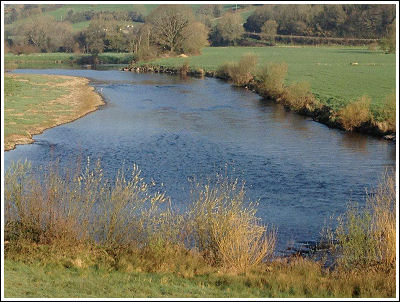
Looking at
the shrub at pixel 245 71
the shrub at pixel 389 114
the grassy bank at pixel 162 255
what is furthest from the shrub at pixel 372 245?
the shrub at pixel 245 71

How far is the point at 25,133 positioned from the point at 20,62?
195 feet

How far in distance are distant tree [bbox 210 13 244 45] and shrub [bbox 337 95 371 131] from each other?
66.5 metres

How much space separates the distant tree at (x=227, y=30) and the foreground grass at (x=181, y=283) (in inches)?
3396

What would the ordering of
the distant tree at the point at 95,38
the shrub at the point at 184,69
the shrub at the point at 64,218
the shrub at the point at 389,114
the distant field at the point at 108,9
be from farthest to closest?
the distant field at the point at 108,9
the distant tree at the point at 95,38
the shrub at the point at 184,69
the shrub at the point at 389,114
the shrub at the point at 64,218

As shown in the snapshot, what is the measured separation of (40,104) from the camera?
36.0 meters

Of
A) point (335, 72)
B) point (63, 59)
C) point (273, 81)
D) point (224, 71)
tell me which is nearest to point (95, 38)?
point (63, 59)

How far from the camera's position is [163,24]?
3009 inches

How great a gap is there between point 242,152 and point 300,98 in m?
14.1

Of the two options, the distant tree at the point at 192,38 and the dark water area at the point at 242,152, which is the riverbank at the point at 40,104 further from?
the distant tree at the point at 192,38

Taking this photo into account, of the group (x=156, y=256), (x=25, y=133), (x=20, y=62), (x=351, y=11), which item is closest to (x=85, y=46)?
(x=20, y=62)

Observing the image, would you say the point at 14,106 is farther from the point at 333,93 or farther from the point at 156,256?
the point at 156,256

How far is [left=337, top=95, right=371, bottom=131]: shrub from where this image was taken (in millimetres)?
28875

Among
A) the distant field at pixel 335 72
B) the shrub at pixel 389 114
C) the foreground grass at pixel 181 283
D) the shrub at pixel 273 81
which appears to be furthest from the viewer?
the shrub at pixel 273 81

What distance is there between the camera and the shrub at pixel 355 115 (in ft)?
94.7
